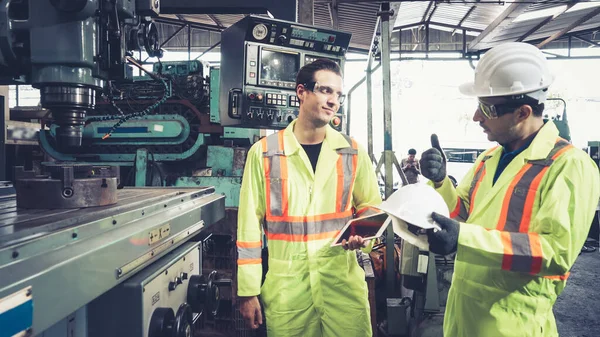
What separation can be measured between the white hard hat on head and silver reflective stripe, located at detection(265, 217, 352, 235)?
710 millimetres

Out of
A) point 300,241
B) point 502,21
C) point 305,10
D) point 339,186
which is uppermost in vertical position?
point 502,21

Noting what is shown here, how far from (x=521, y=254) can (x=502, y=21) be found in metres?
5.21

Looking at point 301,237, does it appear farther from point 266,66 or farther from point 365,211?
point 266,66

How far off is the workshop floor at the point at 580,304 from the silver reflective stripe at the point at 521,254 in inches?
91.0

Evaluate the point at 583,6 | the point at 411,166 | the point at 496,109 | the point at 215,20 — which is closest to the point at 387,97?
the point at 496,109

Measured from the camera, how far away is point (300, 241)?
151 centimetres

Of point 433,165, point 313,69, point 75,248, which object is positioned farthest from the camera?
point 313,69

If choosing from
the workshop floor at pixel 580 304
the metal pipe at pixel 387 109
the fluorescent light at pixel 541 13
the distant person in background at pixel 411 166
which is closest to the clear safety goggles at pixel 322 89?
the metal pipe at pixel 387 109

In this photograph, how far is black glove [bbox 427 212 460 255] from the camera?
1.01 metres

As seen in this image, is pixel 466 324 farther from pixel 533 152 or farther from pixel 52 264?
pixel 52 264

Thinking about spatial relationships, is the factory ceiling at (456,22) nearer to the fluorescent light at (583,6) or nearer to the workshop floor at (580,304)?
the fluorescent light at (583,6)

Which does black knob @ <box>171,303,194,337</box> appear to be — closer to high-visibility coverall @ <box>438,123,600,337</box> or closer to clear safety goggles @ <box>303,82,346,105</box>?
high-visibility coverall @ <box>438,123,600,337</box>

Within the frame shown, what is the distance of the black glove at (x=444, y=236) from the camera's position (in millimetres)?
1010

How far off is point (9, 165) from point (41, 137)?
2.40ft
